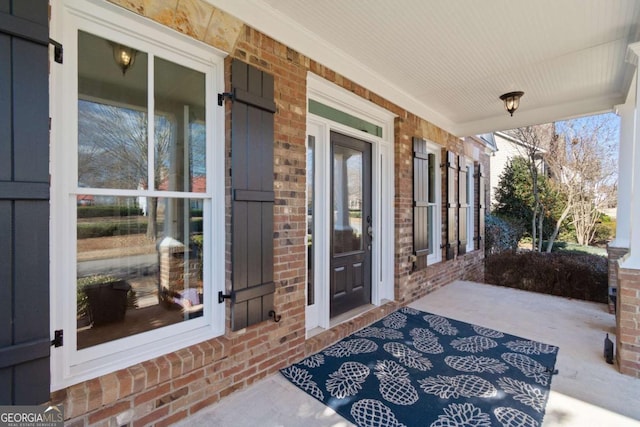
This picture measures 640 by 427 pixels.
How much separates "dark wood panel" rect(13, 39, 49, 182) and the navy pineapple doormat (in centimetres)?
206

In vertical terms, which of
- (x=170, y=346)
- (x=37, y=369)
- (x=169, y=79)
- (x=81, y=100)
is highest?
(x=169, y=79)

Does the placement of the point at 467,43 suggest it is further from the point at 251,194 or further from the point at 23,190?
the point at 23,190

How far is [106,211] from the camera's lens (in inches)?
71.3

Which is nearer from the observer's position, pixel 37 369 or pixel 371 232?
pixel 37 369

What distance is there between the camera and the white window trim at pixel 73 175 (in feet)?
5.00

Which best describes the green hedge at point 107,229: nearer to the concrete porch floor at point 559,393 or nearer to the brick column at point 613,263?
the concrete porch floor at point 559,393

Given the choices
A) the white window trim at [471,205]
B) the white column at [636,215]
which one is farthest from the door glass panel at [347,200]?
the white window trim at [471,205]

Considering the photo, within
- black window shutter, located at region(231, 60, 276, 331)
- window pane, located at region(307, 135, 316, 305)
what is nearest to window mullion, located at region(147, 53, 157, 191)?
black window shutter, located at region(231, 60, 276, 331)

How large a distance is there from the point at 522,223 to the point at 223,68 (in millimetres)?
10358

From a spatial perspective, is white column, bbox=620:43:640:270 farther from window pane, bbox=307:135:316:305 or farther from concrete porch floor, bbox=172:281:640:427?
window pane, bbox=307:135:316:305

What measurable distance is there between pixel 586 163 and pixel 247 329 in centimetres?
983

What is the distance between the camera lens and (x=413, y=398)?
209 cm

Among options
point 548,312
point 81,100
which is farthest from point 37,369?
point 548,312

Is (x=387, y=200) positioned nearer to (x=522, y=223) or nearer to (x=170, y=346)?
(x=170, y=346)
